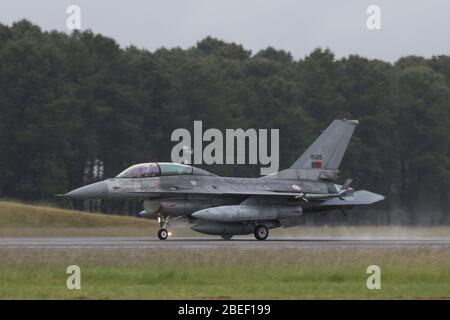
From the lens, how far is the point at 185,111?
6812cm

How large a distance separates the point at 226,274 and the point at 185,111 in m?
48.3

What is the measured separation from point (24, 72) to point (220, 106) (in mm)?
12496

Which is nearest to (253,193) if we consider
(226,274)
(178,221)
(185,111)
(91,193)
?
(178,221)

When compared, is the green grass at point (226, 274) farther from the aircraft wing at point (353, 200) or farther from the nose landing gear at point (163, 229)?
the aircraft wing at point (353, 200)

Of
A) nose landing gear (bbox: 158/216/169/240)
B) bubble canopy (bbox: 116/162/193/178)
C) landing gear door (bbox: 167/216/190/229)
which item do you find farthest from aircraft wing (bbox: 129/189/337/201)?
landing gear door (bbox: 167/216/190/229)

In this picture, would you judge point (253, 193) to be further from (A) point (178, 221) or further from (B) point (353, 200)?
(B) point (353, 200)

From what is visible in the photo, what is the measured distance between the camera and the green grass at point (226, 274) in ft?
55.8

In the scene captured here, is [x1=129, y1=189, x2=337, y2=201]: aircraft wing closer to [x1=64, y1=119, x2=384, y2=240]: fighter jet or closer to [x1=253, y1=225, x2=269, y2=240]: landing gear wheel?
[x1=64, y1=119, x2=384, y2=240]: fighter jet

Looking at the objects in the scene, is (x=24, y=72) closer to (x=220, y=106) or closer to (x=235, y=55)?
(x=220, y=106)

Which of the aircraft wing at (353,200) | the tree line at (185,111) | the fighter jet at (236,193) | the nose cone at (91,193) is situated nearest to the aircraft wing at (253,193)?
the fighter jet at (236,193)

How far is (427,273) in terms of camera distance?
2058 cm

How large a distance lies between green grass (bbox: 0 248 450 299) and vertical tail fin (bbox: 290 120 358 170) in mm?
9122

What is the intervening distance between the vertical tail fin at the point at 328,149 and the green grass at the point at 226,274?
29.9 feet

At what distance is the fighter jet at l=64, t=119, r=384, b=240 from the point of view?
3228 cm
